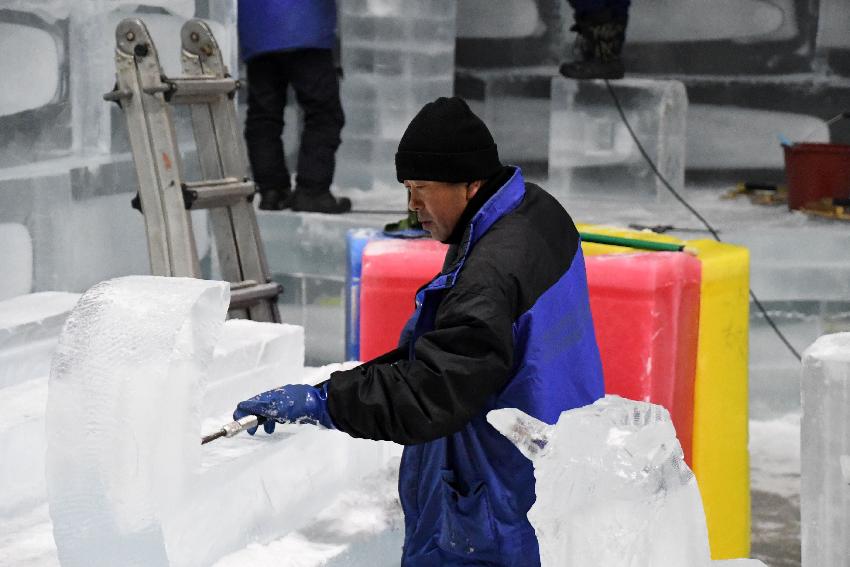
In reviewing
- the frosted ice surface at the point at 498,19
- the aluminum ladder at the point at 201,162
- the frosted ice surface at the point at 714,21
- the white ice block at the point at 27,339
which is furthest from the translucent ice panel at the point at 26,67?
the frosted ice surface at the point at 714,21

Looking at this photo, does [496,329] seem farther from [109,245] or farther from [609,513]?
[109,245]

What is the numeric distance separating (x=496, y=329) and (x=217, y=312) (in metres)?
0.46

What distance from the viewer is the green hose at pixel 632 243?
3285mm

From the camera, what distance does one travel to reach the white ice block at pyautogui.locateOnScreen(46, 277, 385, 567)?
6.37 ft

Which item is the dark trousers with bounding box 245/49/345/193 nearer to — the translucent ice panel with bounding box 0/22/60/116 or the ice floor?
the ice floor

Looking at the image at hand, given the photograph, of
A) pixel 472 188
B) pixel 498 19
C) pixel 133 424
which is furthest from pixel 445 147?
pixel 498 19

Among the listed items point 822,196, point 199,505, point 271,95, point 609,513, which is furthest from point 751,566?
point 822,196

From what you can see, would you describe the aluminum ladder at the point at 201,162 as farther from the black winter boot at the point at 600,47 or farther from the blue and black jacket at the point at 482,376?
the black winter boot at the point at 600,47

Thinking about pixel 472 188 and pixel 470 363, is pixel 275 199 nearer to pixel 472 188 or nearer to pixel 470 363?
pixel 472 188

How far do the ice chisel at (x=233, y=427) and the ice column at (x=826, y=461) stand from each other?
89cm

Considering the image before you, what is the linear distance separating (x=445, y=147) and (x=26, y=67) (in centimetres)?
173

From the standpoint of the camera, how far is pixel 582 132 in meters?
6.25

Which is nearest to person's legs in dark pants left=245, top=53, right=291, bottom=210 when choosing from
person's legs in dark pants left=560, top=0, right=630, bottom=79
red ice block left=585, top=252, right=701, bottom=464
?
person's legs in dark pants left=560, top=0, right=630, bottom=79

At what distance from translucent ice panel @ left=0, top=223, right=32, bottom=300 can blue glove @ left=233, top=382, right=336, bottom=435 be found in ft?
5.14
